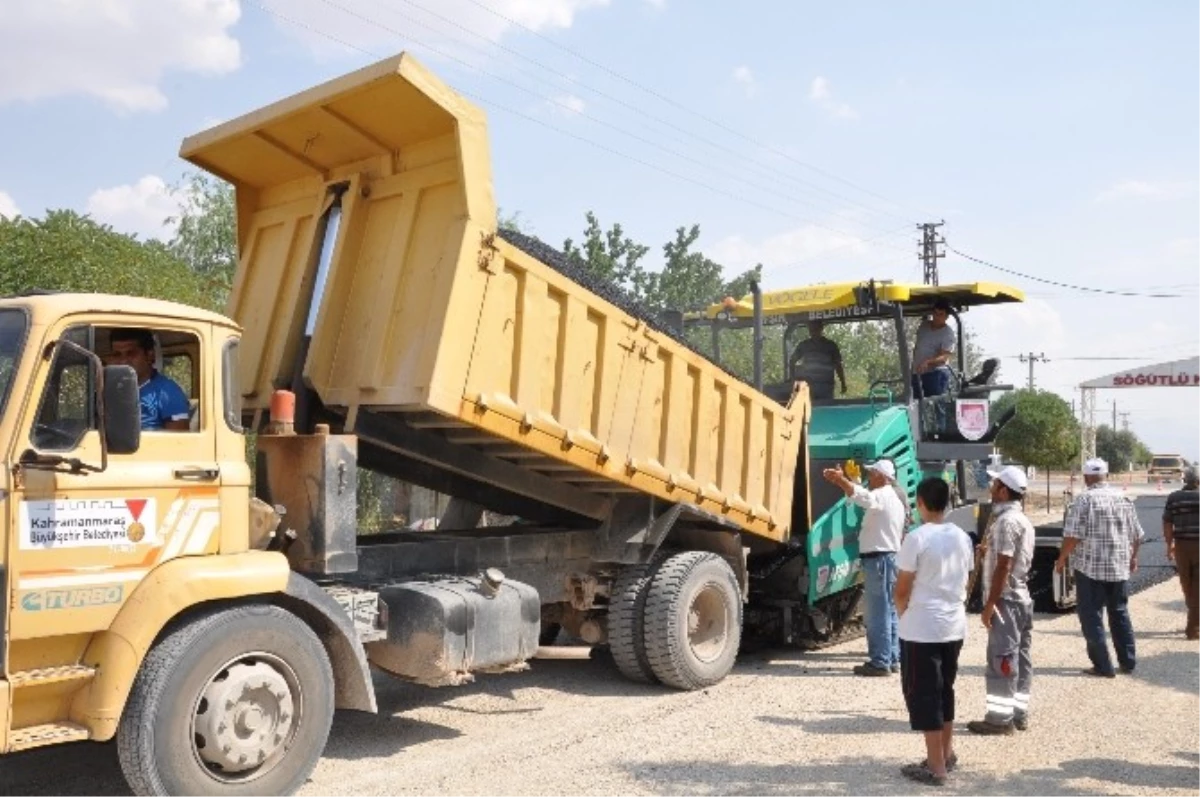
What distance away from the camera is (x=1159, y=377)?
113 feet

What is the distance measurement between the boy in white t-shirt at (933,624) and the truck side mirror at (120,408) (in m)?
3.61

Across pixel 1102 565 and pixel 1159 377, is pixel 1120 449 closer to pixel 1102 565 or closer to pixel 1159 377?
pixel 1159 377

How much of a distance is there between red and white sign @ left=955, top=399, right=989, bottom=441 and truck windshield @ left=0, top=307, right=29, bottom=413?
25.9ft

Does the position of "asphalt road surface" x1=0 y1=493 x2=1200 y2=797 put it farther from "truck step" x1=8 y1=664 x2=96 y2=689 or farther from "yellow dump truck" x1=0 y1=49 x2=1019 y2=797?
"truck step" x1=8 y1=664 x2=96 y2=689

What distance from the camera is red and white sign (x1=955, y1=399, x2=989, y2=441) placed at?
397 inches

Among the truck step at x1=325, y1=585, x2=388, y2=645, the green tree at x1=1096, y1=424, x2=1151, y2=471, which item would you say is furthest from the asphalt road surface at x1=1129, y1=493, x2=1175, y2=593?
the green tree at x1=1096, y1=424, x2=1151, y2=471

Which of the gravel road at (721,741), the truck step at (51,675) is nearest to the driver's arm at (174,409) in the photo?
the truck step at (51,675)

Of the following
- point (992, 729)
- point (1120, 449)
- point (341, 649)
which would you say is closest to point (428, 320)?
point (341, 649)

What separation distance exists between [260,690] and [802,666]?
4734mm

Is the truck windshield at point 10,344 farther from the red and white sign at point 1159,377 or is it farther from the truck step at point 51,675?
the red and white sign at point 1159,377

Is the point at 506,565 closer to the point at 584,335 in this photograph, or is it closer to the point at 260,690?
the point at 584,335

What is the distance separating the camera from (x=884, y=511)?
26.4 feet

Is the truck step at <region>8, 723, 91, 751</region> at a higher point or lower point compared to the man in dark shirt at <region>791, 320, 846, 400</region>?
lower

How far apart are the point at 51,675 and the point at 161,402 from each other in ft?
4.00
